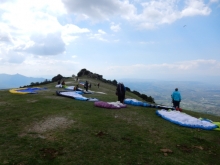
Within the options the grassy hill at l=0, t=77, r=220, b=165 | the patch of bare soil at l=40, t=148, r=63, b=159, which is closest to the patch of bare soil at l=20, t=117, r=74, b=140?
the grassy hill at l=0, t=77, r=220, b=165

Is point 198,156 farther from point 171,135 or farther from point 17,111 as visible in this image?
point 17,111

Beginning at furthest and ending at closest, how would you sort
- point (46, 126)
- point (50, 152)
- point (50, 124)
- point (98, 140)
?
point (50, 124) → point (46, 126) → point (98, 140) → point (50, 152)

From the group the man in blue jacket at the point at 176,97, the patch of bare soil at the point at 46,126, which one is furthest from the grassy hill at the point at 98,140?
the man in blue jacket at the point at 176,97

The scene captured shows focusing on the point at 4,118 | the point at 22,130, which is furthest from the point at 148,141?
the point at 4,118

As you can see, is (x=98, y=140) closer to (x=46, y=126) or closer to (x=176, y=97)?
(x=46, y=126)

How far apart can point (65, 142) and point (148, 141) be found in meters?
5.12

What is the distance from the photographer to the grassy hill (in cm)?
973

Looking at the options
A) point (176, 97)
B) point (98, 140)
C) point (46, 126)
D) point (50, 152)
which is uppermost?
point (176, 97)

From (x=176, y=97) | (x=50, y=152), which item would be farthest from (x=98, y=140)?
(x=176, y=97)

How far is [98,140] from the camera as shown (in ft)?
38.8

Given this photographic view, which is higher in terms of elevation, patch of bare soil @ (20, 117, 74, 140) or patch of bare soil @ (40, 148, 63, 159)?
patch of bare soil @ (20, 117, 74, 140)

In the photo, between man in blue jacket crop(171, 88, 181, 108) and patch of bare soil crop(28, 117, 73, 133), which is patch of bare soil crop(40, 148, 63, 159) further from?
man in blue jacket crop(171, 88, 181, 108)

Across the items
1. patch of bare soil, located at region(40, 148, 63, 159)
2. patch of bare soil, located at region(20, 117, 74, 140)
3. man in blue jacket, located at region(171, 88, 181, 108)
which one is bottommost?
patch of bare soil, located at region(40, 148, 63, 159)

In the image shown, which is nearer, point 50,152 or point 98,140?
point 50,152
